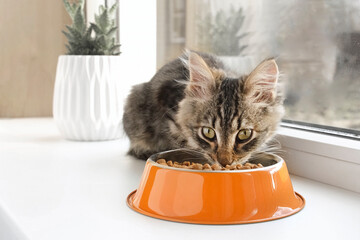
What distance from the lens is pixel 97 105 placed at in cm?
182

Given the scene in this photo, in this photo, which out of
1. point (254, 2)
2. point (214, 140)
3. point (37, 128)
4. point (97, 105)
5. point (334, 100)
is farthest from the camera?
point (37, 128)

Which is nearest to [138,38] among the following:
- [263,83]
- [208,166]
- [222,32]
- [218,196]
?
[222,32]

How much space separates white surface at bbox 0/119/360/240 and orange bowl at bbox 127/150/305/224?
0.02m

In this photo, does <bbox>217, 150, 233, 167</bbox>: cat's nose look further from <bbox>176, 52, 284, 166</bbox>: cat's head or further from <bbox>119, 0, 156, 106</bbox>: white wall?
<bbox>119, 0, 156, 106</bbox>: white wall

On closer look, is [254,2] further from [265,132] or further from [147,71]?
[147,71]

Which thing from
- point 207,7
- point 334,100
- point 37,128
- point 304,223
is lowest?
point 37,128

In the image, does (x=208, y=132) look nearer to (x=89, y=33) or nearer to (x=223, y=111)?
(x=223, y=111)

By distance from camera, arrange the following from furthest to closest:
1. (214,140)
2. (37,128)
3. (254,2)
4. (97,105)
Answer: (37,128) < (97,105) < (254,2) < (214,140)

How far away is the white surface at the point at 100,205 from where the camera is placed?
2.76ft

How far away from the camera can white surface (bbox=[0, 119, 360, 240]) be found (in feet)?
2.76

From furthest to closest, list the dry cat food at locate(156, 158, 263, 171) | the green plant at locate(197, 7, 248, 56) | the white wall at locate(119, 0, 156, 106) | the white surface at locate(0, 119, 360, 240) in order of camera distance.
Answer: the white wall at locate(119, 0, 156, 106) → the green plant at locate(197, 7, 248, 56) → the dry cat food at locate(156, 158, 263, 171) → the white surface at locate(0, 119, 360, 240)

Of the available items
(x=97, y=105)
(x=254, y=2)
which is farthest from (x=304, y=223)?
(x=97, y=105)

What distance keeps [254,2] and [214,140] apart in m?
0.72

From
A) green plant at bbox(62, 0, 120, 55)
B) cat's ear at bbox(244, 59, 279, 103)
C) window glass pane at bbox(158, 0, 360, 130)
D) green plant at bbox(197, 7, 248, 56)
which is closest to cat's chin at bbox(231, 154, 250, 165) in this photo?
cat's ear at bbox(244, 59, 279, 103)
